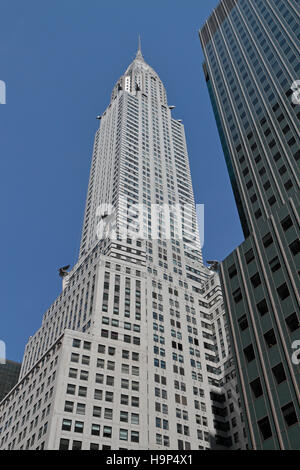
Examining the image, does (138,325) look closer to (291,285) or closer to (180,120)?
(291,285)

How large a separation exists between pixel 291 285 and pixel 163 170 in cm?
11337

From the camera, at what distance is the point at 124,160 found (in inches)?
6038

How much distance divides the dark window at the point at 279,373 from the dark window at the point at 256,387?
220 centimetres

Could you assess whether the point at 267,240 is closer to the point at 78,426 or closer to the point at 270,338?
the point at 270,338

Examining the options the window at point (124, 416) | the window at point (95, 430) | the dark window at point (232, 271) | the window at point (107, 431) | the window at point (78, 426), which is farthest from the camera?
the window at point (124, 416)

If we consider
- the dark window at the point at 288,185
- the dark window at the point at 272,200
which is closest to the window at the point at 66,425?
the dark window at the point at 272,200

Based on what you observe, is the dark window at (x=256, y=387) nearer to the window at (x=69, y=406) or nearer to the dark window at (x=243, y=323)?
the dark window at (x=243, y=323)

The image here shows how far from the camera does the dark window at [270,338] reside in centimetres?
4959

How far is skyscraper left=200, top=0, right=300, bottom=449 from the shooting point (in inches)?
1827

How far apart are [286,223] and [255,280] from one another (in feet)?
24.8

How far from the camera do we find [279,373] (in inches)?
1839

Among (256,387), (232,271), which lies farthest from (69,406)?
(256,387)

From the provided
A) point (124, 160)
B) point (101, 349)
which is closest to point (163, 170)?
point (124, 160)

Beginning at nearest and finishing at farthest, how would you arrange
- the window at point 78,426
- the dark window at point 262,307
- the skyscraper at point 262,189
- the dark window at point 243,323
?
→ the skyscraper at point 262,189, the dark window at point 262,307, the dark window at point 243,323, the window at point 78,426
